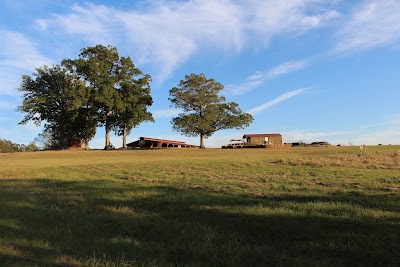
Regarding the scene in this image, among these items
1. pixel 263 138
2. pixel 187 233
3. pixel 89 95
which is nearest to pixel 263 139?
pixel 263 138

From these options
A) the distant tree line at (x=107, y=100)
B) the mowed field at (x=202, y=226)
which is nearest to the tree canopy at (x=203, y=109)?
the distant tree line at (x=107, y=100)

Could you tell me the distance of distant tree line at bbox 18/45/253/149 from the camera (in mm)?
62219

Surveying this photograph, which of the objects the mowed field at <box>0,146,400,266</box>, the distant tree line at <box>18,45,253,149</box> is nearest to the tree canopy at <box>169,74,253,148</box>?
the distant tree line at <box>18,45,253,149</box>

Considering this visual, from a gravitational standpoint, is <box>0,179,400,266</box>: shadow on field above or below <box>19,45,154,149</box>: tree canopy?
below

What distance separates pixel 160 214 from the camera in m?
8.67

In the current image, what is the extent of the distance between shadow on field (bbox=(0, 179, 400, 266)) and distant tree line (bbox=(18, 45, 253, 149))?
51.8 metres

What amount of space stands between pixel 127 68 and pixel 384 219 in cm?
6275

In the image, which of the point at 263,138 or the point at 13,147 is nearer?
the point at 263,138

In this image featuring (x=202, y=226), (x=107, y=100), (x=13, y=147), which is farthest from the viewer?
(x=13, y=147)

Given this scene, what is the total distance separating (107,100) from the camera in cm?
5959

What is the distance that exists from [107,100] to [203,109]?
57.8ft

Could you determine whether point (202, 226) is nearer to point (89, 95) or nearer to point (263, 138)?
point (89, 95)

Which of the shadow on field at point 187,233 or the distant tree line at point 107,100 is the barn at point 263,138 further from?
the shadow on field at point 187,233

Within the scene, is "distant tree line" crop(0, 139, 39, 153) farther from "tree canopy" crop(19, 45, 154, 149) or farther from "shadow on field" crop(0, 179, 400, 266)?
"shadow on field" crop(0, 179, 400, 266)
